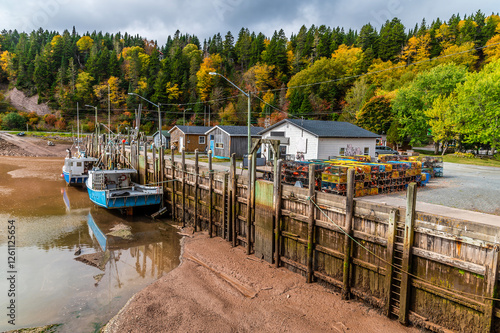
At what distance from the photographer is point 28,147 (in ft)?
206

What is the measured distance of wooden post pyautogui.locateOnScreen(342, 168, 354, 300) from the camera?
9078 mm

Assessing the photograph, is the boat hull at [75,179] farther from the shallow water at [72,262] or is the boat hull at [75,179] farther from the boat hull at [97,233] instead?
the boat hull at [97,233]

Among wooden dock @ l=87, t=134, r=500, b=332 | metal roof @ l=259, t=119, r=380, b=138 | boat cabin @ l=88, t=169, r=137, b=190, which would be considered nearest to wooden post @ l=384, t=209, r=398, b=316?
wooden dock @ l=87, t=134, r=500, b=332

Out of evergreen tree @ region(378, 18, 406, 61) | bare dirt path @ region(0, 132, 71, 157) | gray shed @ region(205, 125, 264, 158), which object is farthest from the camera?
evergreen tree @ region(378, 18, 406, 61)

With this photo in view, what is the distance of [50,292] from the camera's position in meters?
10.9

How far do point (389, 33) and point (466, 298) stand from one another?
325 feet

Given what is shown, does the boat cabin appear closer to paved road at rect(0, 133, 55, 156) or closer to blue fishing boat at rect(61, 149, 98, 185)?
blue fishing boat at rect(61, 149, 98, 185)

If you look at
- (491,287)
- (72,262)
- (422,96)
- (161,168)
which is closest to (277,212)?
(491,287)

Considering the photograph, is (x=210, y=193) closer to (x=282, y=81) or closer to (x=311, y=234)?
(x=311, y=234)

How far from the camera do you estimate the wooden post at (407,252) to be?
7.71m

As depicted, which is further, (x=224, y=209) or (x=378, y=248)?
(x=224, y=209)

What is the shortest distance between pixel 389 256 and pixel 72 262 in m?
13.1

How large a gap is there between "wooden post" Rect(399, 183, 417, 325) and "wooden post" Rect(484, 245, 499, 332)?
161 cm

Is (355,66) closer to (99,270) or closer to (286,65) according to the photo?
(286,65)
